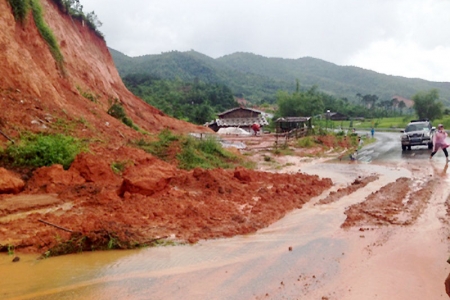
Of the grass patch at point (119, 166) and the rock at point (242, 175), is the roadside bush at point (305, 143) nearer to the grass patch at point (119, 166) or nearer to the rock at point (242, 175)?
the rock at point (242, 175)

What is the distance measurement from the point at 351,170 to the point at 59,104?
44.0ft

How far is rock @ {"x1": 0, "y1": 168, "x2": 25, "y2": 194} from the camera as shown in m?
9.44

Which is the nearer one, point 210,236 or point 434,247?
point 434,247

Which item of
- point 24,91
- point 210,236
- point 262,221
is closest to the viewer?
point 210,236

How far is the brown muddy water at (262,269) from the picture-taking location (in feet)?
18.0

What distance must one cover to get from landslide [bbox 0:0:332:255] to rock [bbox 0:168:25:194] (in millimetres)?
23

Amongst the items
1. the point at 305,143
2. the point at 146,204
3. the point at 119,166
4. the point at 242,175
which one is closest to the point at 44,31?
the point at 119,166

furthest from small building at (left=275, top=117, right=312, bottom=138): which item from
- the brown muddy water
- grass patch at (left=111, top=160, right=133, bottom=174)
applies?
the brown muddy water

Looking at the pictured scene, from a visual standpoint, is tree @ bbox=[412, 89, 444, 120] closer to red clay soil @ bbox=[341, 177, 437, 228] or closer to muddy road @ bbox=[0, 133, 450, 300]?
red clay soil @ bbox=[341, 177, 437, 228]

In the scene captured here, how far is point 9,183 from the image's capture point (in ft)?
31.3

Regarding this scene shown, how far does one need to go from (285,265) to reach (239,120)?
39776 mm

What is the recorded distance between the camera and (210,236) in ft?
25.7

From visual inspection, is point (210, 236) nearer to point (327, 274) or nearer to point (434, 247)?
point (327, 274)

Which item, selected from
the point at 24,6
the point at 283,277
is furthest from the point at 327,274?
the point at 24,6
